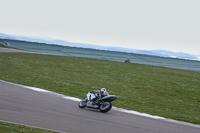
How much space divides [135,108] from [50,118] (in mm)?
7797

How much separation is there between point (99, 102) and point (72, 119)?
11.3 ft

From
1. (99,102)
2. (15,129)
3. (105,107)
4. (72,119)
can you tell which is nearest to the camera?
(15,129)

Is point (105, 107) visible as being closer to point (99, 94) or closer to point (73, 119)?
point (99, 94)

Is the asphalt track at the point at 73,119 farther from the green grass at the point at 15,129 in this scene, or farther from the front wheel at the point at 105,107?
the green grass at the point at 15,129

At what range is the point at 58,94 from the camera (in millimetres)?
20812

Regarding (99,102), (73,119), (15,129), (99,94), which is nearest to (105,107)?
(99,102)

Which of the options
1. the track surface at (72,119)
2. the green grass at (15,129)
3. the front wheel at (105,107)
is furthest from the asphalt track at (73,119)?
the green grass at (15,129)

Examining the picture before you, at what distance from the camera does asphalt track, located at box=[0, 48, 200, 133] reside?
11.6 meters

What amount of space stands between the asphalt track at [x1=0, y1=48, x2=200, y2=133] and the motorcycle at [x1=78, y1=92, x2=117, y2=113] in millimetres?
363

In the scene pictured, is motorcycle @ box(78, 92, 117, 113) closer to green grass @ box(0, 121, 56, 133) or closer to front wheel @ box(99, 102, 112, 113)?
front wheel @ box(99, 102, 112, 113)

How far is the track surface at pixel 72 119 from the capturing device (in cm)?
1162

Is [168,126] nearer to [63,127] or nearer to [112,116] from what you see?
[112,116]

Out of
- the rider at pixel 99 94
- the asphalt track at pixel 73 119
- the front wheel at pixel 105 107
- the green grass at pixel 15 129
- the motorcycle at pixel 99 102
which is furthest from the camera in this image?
the rider at pixel 99 94

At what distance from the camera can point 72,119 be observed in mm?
12977
